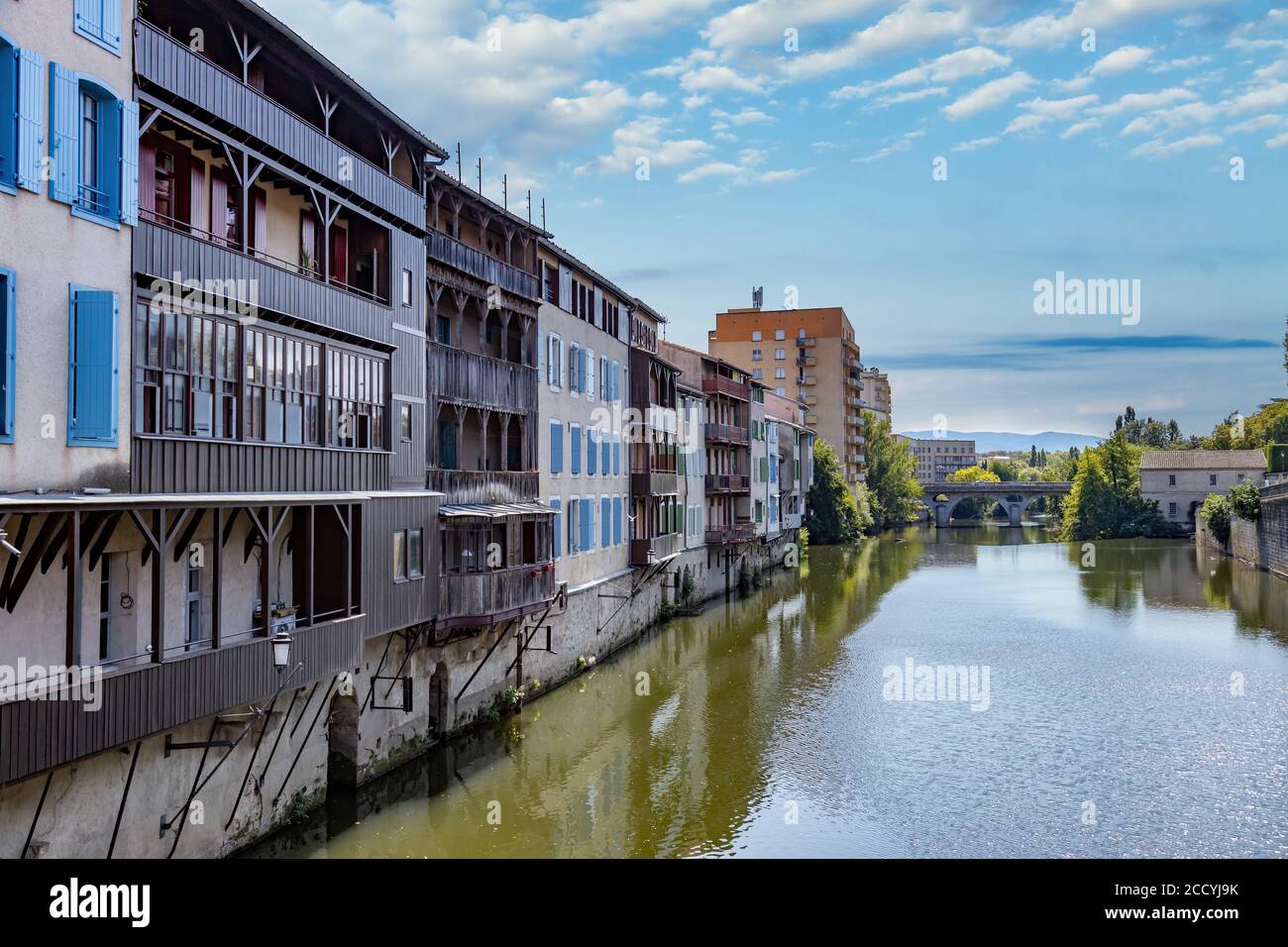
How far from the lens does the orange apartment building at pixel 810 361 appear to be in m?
121

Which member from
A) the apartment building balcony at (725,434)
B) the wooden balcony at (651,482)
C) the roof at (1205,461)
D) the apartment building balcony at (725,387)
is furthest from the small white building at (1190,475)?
the wooden balcony at (651,482)

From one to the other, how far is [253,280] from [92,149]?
3402 mm

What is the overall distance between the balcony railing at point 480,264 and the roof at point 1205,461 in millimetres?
100024

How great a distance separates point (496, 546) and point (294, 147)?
12047 millimetres

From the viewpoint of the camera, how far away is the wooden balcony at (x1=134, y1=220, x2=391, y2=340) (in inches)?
564

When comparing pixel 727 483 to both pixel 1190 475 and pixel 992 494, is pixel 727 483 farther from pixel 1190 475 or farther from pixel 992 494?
pixel 992 494

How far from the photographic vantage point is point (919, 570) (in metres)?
75.3

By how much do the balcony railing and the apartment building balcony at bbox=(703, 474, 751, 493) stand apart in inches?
991

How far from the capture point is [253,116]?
16.8 metres

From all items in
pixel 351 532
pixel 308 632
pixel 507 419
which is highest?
pixel 507 419

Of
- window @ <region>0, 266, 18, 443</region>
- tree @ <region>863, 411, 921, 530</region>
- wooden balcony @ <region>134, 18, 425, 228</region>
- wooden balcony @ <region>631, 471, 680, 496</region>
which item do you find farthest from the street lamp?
tree @ <region>863, 411, 921, 530</region>

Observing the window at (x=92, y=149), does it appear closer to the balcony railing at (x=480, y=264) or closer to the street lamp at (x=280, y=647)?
the street lamp at (x=280, y=647)
